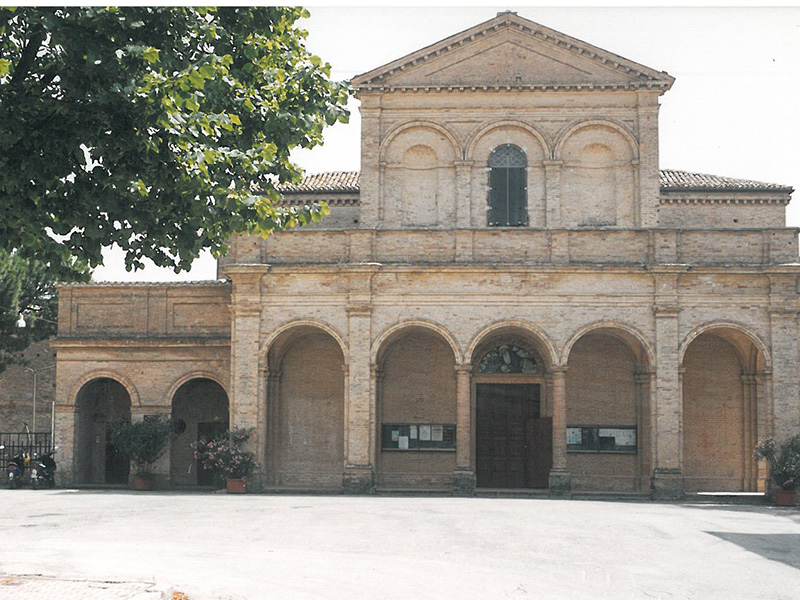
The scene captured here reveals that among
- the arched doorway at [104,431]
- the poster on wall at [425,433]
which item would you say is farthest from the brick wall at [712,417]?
the arched doorway at [104,431]

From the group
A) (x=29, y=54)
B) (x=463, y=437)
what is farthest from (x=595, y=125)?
(x=29, y=54)

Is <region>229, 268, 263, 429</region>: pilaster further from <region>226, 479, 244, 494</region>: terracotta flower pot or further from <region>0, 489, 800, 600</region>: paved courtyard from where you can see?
<region>0, 489, 800, 600</region>: paved courtyard

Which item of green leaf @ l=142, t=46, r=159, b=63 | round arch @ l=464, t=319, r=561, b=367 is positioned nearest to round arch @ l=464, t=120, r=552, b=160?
round arch @ l=464, t=319, r=561, b=367

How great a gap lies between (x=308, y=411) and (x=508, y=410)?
5.60m

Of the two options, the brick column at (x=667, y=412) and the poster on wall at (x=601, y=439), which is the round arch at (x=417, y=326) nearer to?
the poster on wall at (x=601, y=439)

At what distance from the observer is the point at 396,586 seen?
11.3 m

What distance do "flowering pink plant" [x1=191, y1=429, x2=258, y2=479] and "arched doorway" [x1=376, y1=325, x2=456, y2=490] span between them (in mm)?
3727

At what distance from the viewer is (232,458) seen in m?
24.7

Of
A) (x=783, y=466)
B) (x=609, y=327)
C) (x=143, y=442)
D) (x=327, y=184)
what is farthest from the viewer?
(x=327, y=184)

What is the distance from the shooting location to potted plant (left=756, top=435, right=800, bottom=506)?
23.6m

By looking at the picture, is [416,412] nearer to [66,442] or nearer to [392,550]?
[66,442]

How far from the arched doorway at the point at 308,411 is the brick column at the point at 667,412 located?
8448 millimetres

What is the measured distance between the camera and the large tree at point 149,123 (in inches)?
353

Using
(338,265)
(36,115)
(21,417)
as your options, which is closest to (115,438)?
(338,265)
